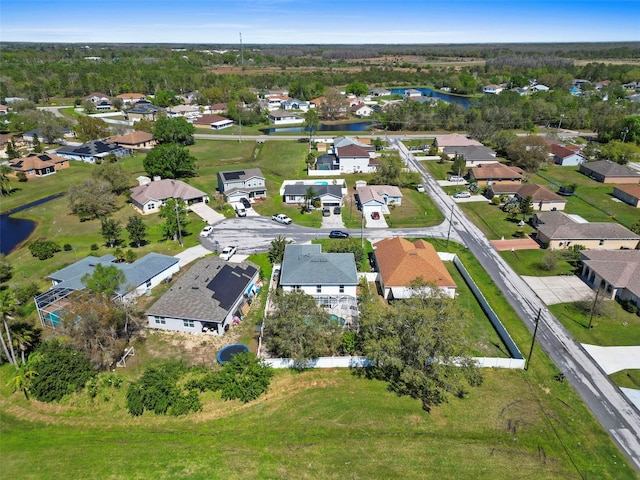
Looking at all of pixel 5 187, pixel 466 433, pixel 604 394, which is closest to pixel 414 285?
pixel 466 433

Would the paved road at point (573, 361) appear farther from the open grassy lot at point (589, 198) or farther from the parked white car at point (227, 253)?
the parked white car at point (227, 253)

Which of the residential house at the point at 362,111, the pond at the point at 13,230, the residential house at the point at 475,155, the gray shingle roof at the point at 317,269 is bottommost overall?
the pond at the point at 13,230

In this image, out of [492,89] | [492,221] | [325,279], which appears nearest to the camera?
[325,279]

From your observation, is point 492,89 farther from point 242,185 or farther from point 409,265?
point 409,265

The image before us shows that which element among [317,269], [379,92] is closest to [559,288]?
[317,269]

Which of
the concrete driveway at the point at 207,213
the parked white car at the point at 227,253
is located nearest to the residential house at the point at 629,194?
the parked white car at the point at 227,253

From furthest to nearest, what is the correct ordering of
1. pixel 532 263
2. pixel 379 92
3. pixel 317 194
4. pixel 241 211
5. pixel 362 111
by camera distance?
pixel 379 92, pixel 362 111, pixel 317 194, pixel 241 211, pixel 532 263
